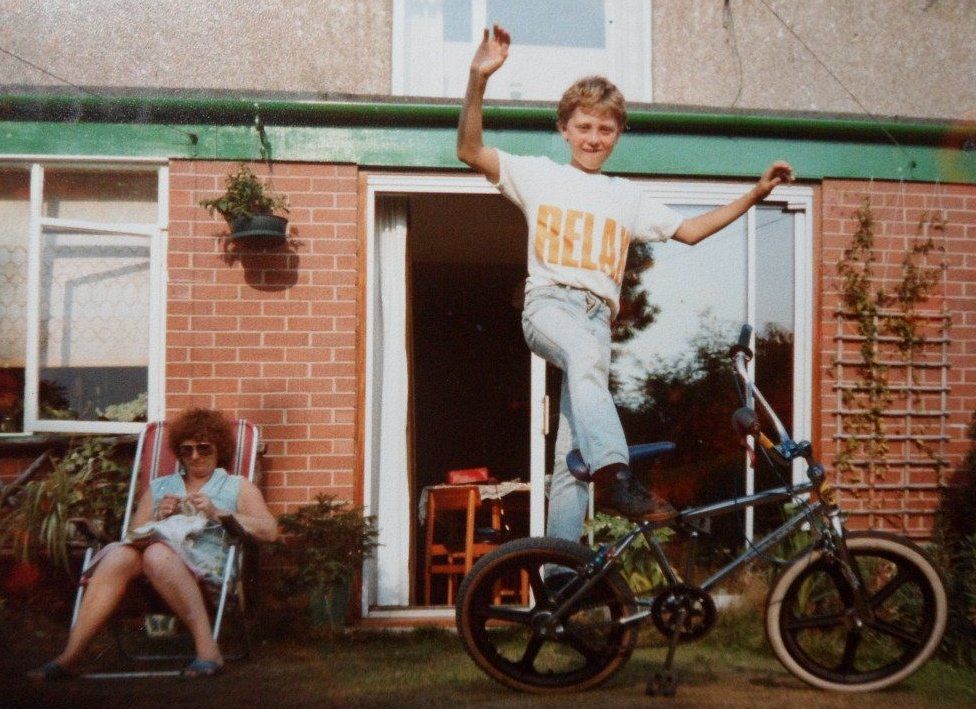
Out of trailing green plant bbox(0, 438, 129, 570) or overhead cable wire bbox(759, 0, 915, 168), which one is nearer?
trailing green plant bbox(0, 438, 129, 570)

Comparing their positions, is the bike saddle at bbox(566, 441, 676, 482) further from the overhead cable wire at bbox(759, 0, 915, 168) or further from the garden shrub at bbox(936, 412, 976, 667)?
the overhead cable wire at bbox(759, 0, 915, 168)

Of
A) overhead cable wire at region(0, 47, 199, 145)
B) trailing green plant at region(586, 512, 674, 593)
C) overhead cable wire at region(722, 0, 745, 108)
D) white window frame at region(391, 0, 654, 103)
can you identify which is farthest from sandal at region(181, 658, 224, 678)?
overhead cable wire at region(722, 0, 745, 108)

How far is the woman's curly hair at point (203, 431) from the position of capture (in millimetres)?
4340

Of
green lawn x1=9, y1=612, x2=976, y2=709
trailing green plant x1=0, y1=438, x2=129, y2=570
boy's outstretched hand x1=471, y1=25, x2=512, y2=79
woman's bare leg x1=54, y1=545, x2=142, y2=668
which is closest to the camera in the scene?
boy's outstretched hand x1=471, y1=25, x2=512, y2=79

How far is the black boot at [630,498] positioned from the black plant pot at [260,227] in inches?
101

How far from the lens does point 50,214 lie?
5207mm

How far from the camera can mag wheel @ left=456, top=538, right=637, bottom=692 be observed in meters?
3.08

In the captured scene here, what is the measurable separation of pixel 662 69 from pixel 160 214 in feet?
9.56

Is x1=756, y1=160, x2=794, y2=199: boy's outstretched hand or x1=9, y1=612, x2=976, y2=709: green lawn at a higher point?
x1=756, y1=160, x2=794, y2=199: boy's outstretched hand

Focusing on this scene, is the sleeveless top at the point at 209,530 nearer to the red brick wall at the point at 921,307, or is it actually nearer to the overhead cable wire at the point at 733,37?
the red brick wall at the point at 921,307

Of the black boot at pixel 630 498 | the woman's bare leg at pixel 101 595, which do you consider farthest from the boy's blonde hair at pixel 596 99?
the woman's bare leg at pixel 101 595

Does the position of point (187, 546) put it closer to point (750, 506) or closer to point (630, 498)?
point (630, 498)

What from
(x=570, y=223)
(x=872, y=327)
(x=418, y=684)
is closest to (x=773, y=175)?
(x=570, y=223)

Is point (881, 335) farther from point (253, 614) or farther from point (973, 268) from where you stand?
point (253, 614)
